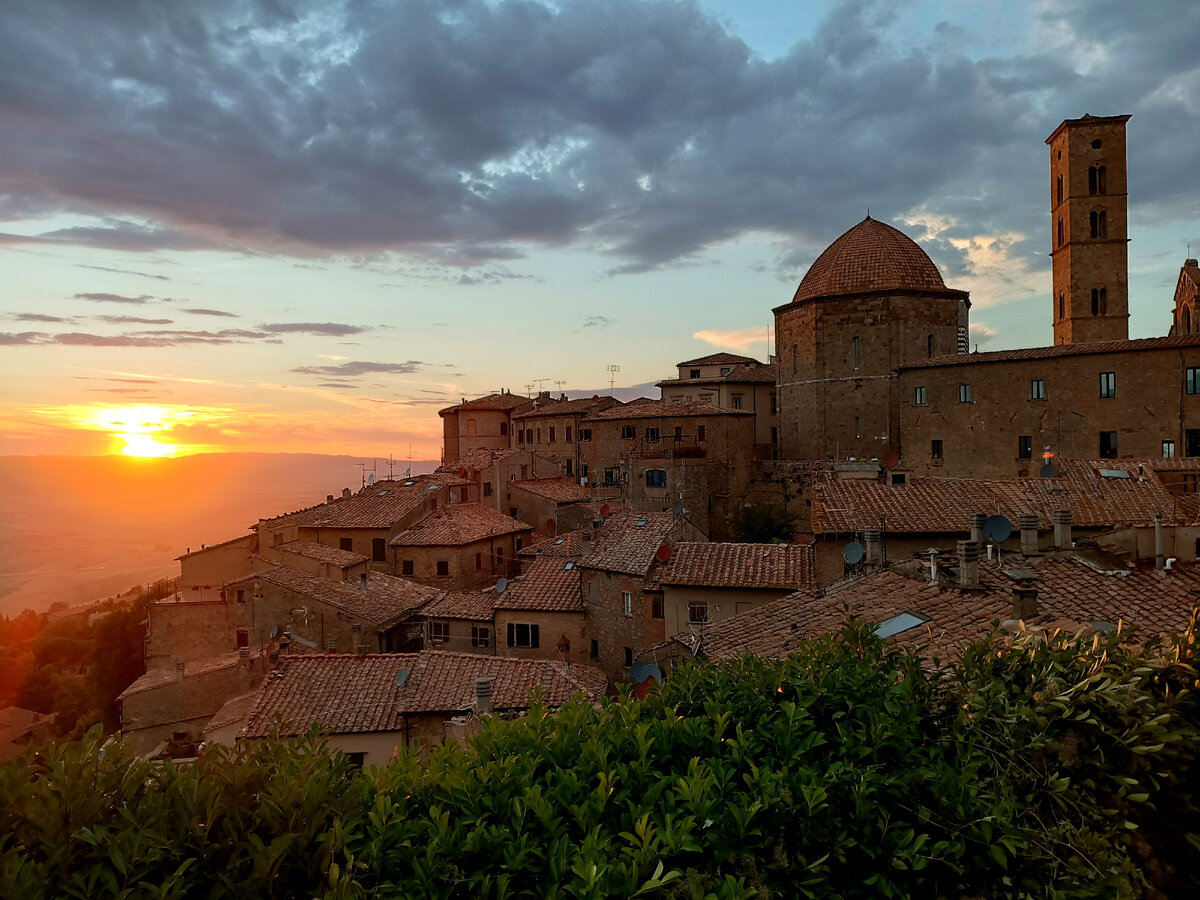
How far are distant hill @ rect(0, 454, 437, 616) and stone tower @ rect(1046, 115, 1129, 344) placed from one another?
63.3 metres

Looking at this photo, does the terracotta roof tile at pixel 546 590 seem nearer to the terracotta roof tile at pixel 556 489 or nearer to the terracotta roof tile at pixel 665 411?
the terracotta roof tile at pixel 556 489

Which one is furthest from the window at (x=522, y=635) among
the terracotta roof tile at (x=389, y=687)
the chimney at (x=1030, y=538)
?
the chimney at (x=1030, y=538)

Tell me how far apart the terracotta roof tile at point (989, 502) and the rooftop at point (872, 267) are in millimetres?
26515

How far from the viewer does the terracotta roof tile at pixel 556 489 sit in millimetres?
46000

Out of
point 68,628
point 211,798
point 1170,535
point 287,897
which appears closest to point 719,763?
point 287,897

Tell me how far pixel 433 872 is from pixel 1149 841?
4600mm

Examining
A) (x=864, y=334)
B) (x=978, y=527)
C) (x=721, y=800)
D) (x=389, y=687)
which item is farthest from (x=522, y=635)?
(x=864, y=334)

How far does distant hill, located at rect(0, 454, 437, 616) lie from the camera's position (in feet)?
349

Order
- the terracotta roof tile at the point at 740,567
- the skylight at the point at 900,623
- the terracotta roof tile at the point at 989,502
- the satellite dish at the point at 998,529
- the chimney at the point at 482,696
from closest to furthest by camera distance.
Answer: the skylight at the point at 900,623
the satellite dish at the point at 998,529
the chimney at the point at 482,696
the terracotta roof tile at the point at 989,502
the terracotta roof tile at the point at 740,567

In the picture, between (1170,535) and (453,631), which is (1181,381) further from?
(453,631)

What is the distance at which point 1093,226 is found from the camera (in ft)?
158

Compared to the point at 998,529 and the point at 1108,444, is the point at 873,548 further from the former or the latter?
the point at 1108,444

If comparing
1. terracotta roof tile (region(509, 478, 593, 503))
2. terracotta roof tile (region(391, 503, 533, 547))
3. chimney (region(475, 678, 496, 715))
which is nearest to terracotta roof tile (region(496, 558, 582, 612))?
terracotta roof tile (region(391, 503, 533, 547))

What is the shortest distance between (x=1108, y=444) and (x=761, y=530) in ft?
57.2
